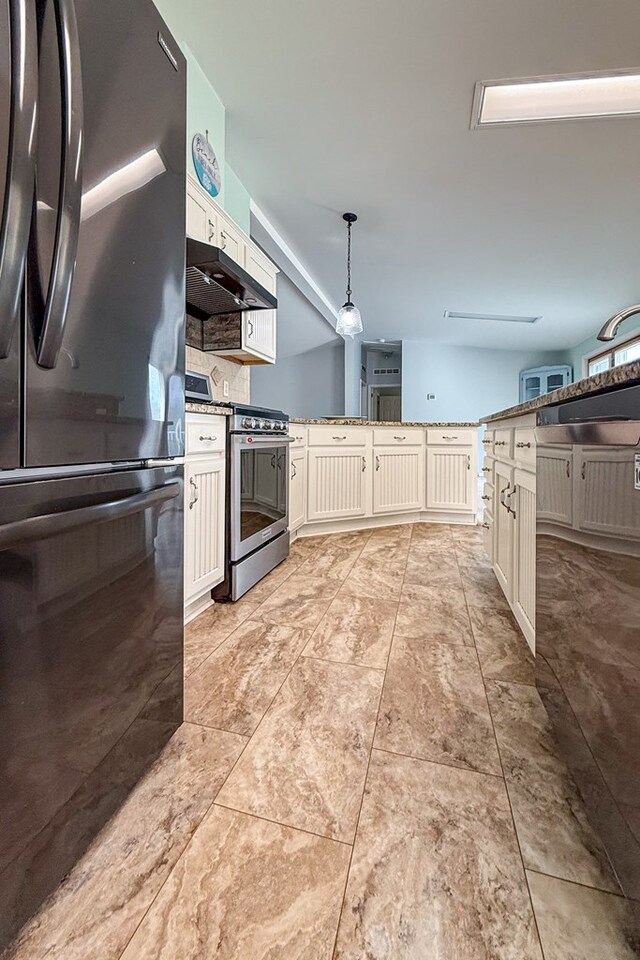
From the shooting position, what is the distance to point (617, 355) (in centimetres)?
582

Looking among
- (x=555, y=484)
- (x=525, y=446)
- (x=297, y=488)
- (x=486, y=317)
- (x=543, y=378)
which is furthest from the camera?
(x=543, y=378)

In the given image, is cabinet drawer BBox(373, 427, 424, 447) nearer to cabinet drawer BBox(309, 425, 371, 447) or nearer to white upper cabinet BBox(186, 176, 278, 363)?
cabinet drawer BBox(309, 425, 371, 447)

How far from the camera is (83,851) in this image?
709 millimetres

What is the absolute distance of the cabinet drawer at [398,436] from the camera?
342cm

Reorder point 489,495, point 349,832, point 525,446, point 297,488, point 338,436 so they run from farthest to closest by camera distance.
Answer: point 338,436 < point 297,488 < point 489,495 < point 525,446 < point 349,832

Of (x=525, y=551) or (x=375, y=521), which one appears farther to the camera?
(x=375, y=521)

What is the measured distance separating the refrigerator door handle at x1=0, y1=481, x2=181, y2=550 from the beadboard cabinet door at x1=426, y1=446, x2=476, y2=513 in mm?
3173

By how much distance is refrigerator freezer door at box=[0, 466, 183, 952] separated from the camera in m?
0.54

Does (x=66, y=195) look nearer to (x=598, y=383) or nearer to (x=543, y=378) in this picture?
(x=598, y=383)

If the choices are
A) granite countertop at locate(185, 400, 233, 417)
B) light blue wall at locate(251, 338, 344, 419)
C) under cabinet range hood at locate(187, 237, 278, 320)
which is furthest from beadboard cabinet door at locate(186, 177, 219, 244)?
light blue wall at locate(251, 338, 344, 419)

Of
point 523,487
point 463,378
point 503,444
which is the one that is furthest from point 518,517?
point 463,378

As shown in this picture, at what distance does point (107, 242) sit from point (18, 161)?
0.21 meters

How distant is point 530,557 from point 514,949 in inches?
37.0

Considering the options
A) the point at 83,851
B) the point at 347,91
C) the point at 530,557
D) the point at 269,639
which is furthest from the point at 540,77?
the point at 83,851
